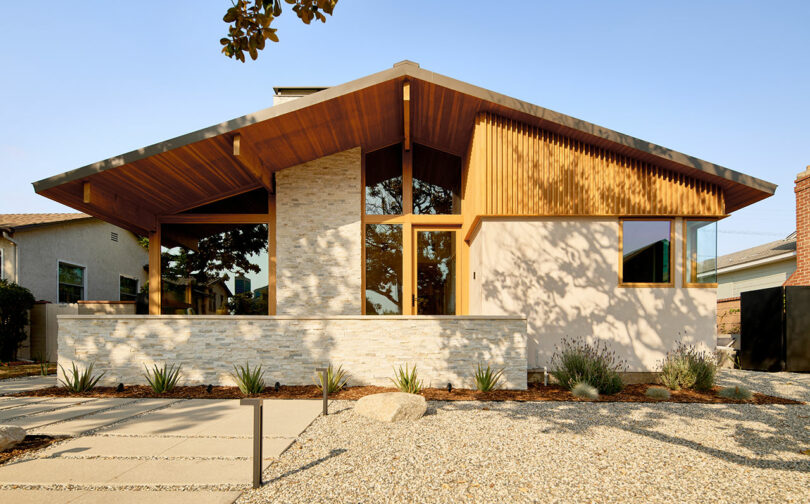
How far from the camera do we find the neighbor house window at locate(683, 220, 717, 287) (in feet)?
26.6

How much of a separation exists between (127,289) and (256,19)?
52.2 feet

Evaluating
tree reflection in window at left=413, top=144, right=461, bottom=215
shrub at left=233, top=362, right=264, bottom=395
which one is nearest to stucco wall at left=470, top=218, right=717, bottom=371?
tree reflection in window at left=413, top=144, right=461, bottom=215

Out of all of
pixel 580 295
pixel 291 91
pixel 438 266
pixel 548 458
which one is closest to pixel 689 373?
pixel 580 295

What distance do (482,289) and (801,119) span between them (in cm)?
1278

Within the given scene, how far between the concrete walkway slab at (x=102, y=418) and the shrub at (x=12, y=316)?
686 cm

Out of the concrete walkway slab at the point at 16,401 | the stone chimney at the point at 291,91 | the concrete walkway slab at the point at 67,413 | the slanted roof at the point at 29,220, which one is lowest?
the concrete walkway slab at the point at 16,401

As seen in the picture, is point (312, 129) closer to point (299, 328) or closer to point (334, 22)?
point (299, 328)

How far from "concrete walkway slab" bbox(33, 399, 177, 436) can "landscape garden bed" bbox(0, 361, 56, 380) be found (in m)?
4.75

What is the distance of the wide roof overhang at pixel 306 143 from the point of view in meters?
7.29

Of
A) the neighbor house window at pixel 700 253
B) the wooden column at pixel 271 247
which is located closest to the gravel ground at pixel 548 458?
the neighbor house window at pixel 700 253

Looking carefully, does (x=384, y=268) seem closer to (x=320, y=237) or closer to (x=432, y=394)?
(x=320, y=237)

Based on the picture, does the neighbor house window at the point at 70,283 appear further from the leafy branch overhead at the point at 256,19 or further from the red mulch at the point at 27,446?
the leafy branch overhead at the point at 256,19

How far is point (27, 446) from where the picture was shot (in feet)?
13.6

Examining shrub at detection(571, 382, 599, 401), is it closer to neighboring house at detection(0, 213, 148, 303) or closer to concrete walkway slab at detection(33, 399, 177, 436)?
concrete walkway slab at detection(33, 399, 177, 436)
